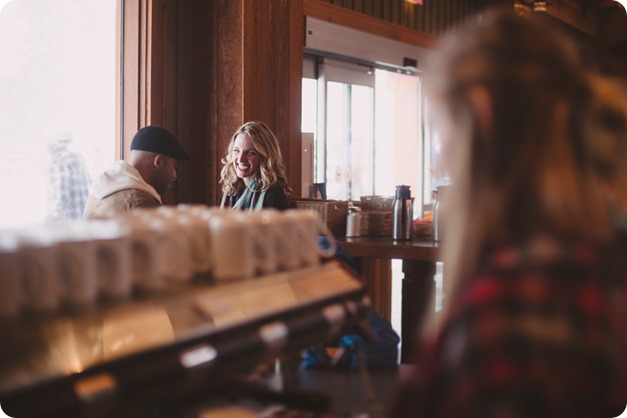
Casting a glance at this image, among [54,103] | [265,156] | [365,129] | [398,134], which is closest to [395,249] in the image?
[265,156]

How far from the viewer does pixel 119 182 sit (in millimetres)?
3514

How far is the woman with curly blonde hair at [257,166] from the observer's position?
4.18 m

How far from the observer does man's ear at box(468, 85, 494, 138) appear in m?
1.01

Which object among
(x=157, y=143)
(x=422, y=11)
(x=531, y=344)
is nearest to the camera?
(x=531, y=344)

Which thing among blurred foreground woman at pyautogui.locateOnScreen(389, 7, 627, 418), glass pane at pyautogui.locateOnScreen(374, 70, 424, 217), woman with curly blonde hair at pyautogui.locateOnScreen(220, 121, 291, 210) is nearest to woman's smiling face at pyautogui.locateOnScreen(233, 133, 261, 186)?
woman with curly blonde hair at pyautogui.locateOnScreen(220, 121, 291, 210)

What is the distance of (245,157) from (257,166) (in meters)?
0.09

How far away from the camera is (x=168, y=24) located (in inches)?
182

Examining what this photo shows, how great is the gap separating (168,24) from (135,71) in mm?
430

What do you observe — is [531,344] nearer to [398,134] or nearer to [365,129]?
[365,129]

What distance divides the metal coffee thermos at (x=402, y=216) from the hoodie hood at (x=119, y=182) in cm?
128

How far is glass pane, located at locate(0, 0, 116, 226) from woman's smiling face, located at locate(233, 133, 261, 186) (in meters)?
0.81

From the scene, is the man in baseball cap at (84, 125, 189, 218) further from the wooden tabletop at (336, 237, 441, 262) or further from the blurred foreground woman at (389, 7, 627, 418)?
the blurred foreground woman at (389, 7, 627, 418)

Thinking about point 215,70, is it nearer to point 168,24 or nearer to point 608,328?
point 168,24

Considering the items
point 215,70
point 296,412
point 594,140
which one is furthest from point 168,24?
point 594,140
